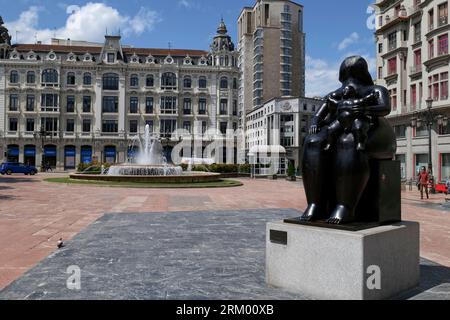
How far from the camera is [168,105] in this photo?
61.2 metres

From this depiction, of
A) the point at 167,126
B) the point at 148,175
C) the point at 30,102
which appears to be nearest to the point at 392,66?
the point at 148,175

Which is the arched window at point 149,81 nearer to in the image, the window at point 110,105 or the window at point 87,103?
the window at point 110,105

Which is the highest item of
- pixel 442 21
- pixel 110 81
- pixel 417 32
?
pixel 110 81

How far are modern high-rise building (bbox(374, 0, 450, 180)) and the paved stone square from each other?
2427 cm

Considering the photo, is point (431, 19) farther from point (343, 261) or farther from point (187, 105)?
point (187, 105)

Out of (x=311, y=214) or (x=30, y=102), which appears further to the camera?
(x=30, y=102)

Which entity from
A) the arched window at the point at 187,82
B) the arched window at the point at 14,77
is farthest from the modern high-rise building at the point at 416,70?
the arched window at the point at 14,77

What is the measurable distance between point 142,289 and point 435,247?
5720 mm

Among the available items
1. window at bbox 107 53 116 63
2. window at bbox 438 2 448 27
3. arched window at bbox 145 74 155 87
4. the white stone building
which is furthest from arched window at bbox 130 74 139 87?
window at bbox 438 2 448 27

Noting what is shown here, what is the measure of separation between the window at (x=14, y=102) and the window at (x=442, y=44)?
54.9m

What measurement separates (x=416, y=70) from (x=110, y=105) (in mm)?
43451

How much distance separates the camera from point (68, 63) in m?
58.8

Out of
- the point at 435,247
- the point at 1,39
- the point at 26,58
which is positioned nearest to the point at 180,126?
the point at 26,58
